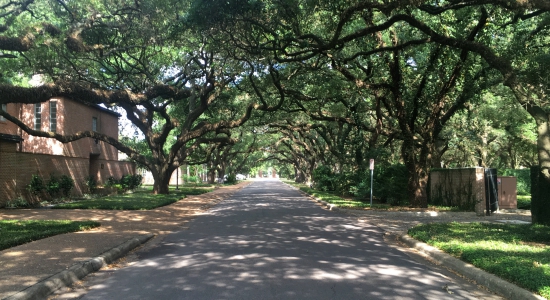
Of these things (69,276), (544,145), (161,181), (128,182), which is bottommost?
(69,276)

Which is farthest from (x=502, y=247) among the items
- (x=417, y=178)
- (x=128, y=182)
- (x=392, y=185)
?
(x=128, y=182)

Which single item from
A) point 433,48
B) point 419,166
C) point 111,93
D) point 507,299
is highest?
point 433,48

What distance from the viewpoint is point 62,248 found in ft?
29.1

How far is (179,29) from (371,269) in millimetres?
10842

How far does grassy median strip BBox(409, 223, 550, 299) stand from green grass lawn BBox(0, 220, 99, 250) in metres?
9.29

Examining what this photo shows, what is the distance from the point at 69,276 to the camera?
22.1ft

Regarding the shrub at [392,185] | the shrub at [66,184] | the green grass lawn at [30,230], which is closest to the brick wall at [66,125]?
the shrub at [66,184]

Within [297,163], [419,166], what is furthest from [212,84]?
[297,163]

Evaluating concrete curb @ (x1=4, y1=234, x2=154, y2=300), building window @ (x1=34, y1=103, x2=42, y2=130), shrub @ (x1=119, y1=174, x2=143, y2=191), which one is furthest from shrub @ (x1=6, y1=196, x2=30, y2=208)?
shrub @ (x1=119, y1=174, x2=143, y2=191)

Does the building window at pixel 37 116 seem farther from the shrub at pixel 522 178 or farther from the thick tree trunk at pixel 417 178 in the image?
the shrub at pixel 522 178

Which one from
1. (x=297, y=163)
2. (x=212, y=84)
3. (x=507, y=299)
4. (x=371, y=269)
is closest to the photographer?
(x=507, y=299)

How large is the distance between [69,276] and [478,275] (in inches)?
266

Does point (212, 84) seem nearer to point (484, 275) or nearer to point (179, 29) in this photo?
point (179, 29)

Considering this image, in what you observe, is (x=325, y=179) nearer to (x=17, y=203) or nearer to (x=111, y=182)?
(x=111, y=182)
